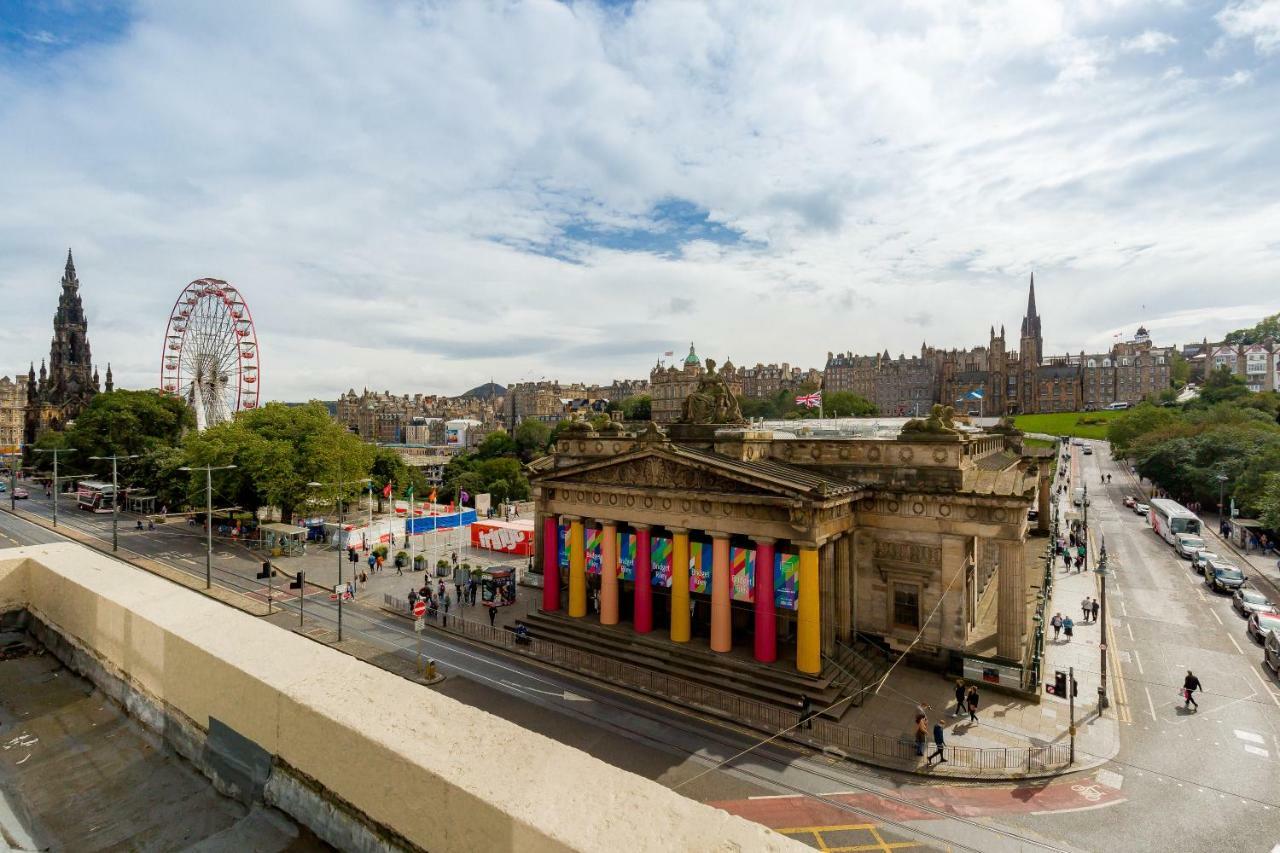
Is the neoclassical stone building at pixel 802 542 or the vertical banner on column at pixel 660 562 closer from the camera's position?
the neoclassical stone building at pixel 802 542

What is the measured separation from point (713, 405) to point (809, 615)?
12.6m

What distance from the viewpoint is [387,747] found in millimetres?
4723

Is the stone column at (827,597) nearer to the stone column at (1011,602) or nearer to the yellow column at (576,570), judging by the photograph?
the stone column at (1011,602)

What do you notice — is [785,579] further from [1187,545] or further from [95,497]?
[95,497]

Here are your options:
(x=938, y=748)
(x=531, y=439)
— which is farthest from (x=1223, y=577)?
(x=531, y=439)

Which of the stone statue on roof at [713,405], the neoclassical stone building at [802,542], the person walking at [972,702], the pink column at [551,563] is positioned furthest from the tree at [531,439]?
the person walking at [972,702]

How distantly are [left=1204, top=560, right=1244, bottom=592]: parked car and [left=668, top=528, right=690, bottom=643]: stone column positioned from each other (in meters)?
35.2

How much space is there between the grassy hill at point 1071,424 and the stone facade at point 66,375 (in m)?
181

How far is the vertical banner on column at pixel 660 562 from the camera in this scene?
31047mm

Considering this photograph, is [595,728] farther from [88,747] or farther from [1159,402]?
[1159,402]

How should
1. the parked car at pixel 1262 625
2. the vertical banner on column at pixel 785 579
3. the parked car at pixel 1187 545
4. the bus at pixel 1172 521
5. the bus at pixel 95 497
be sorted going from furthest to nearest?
the bus at pixel 95 497 → the bus at pixel 1172 521 → the parked car at pixel 1187 545 → the parked car at pixel 1262 625 → the vertical banner on column at pixel 785 579

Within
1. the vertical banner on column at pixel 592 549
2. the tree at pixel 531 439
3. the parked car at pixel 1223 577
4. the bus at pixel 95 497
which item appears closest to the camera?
the vertical banner on column at pixel 592 549

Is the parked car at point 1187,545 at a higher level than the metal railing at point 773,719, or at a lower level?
higher

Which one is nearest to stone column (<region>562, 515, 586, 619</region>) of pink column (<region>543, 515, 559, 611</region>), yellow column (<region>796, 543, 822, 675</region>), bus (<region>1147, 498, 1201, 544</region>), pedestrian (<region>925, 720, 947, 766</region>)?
pink column (<region>543, 515, 559, 611</region>)
